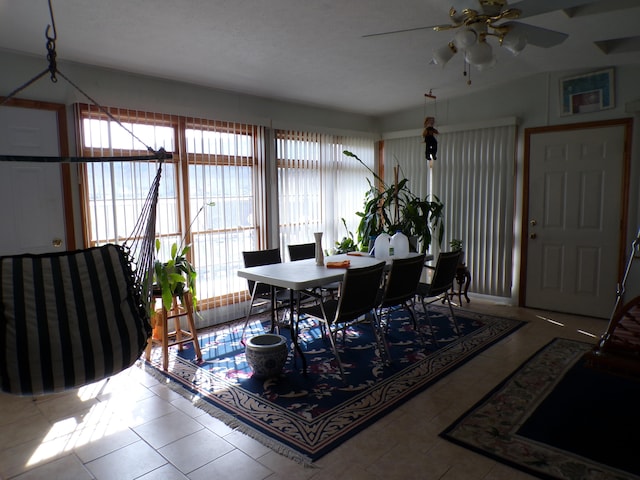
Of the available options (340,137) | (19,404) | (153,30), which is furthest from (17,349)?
(340,137)

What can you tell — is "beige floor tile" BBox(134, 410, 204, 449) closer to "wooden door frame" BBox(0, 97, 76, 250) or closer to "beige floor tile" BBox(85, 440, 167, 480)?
"beige floor tile" BBox(85, 440, 167, 480)

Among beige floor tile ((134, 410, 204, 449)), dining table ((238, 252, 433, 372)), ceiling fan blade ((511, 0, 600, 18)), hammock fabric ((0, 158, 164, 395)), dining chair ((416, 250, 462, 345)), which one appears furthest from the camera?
dining chair ((416, 250, 462, 345))

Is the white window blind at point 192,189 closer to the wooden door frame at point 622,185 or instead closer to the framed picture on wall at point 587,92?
the wooden door frame at point 622,185

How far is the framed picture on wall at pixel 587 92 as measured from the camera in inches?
178

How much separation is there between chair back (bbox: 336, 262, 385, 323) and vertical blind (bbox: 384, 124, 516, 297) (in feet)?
9.02

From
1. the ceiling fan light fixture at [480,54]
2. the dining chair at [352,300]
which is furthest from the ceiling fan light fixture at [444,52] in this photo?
the dining chair at [352,300]

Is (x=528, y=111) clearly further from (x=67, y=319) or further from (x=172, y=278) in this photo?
(x=67, y=319)

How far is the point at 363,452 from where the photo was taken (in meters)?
2.37

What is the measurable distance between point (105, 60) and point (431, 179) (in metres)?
4.27

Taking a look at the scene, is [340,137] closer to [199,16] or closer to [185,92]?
[185,92]

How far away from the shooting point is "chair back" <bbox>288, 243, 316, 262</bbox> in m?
4.62

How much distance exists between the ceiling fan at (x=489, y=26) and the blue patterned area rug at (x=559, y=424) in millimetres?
1882

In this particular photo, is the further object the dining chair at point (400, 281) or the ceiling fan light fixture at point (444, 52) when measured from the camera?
the dining chair at point (400, 281)

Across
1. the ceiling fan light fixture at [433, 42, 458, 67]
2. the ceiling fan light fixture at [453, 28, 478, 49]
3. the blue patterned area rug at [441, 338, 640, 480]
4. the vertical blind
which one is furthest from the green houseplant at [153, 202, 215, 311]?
the vertical blind
